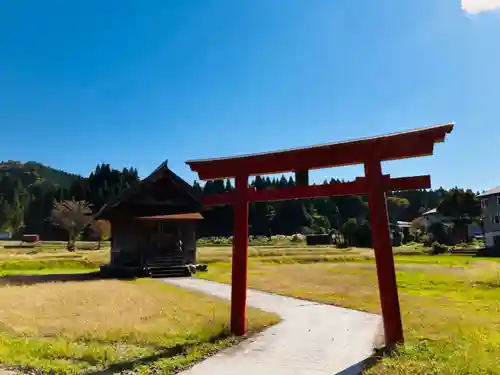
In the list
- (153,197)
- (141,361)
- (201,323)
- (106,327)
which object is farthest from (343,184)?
(153,197)

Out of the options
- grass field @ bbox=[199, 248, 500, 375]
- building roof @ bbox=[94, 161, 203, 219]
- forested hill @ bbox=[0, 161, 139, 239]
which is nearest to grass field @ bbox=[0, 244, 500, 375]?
grass field @ bbox=[199, 248, 500, 375]

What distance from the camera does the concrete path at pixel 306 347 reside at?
6.53m

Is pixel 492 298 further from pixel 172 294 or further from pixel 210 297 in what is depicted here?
pixel 172 294

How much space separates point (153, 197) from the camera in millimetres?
25531

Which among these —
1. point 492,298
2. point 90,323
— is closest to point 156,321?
point 90,323

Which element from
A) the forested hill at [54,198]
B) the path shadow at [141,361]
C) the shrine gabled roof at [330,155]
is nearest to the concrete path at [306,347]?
the path shadow at [141,361]

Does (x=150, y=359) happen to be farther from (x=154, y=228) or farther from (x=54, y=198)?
(x=54, y=198)

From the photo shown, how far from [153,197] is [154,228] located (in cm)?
199

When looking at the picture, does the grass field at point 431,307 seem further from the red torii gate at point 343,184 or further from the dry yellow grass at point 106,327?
the dry yellow grass at point 106,327

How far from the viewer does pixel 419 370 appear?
624 centimetres

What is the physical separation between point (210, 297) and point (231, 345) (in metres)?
6.85

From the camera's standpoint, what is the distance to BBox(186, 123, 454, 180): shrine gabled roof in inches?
306

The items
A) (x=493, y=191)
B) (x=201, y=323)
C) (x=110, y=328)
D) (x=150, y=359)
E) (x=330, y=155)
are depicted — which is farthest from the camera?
(x=493, y=191)

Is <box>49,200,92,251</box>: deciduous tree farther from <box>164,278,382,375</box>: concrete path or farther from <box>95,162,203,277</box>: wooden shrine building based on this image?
<box>164,278,382,375</box>: concrete path
